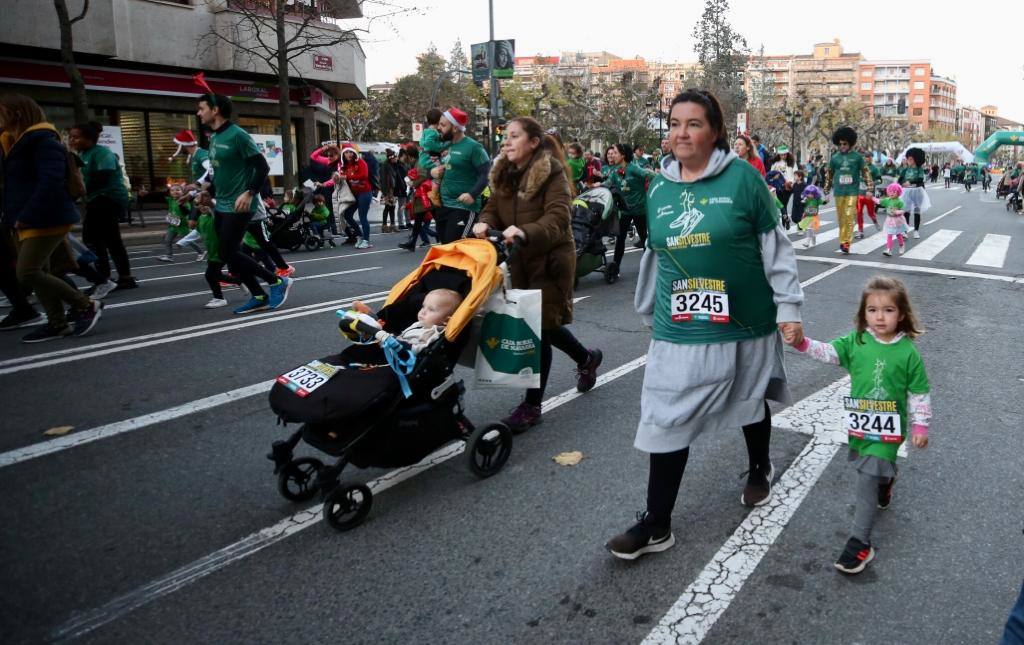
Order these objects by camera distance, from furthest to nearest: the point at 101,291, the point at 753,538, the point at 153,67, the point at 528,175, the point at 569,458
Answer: the point at 153,67 < the point at 101,291 < the point at 528,175 < the point at 569,458 < the point at 753,538

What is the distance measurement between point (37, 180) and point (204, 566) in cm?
513

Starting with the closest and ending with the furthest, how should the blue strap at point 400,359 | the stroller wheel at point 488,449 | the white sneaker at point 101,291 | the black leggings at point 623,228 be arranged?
the blue strap at point 400,359
the stroller wheel at point 488,449
the white sneaker at point 101,291
the black leggings at point 623,228

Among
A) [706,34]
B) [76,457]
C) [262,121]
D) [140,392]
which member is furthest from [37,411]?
[706,34]

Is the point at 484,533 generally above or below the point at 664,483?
below

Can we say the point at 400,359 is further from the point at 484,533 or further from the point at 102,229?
the point at 102,229

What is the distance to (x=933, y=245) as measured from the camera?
15281mm

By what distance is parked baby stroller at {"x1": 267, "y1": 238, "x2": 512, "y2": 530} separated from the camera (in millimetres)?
3377

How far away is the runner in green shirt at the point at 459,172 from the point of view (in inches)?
313

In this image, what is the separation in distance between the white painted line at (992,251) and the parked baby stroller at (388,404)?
11204mm

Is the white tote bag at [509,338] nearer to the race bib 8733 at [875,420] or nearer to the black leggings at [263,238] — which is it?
the race bib 8733 at [875,420]

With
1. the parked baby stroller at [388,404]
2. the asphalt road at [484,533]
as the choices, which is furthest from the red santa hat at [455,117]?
the parked baby stroller at [388,404]

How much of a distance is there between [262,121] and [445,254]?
27.2 meters

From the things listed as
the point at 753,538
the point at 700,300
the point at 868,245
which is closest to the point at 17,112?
the point at 700,300

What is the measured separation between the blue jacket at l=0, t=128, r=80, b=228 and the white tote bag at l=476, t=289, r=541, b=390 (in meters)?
4.75
